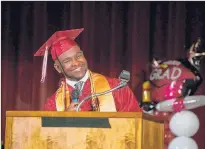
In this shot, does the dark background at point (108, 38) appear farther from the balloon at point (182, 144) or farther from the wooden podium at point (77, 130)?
the wooden podium at point (77, 130)

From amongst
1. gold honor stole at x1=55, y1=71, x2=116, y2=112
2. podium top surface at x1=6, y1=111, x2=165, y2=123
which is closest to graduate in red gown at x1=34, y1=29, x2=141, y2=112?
gold honor stole at x1=55, y1=71, x2=116, y2=112

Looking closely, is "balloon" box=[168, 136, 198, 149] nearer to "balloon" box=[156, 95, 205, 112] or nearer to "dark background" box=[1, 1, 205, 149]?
"balloon" box=[156, 95, 205, 112]

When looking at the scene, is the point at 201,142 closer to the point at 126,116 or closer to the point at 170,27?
the point at 170,27

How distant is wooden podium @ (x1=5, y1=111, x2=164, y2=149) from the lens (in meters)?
1.88

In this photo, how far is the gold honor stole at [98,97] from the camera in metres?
2.61

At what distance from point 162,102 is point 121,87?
1.04 m

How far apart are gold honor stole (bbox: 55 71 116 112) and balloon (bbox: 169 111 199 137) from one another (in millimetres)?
941

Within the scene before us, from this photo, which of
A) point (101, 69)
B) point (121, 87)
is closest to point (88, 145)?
point (121, 87)

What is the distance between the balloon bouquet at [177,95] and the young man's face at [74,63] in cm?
103

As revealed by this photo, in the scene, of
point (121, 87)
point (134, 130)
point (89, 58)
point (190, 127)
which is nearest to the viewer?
point (134, 130)

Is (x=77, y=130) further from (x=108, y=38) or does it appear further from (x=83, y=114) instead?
(x=108, y=38)

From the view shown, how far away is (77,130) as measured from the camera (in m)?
1.92

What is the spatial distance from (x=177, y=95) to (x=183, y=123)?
233mm

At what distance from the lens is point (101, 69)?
13.2 feet
